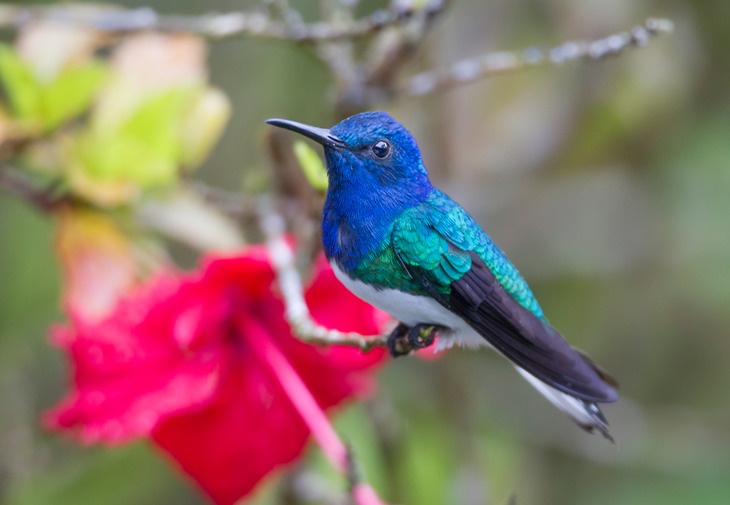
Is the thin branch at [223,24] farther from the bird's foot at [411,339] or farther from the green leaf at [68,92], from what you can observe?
the bird's foot at [411,339]

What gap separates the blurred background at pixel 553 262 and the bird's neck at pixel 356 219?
86cm

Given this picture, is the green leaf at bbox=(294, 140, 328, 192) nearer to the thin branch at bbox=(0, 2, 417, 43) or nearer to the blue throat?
the blue throat

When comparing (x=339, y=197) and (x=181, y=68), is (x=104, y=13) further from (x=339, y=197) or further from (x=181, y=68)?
(x=339, y=197)

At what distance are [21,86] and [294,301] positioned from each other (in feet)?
1.81

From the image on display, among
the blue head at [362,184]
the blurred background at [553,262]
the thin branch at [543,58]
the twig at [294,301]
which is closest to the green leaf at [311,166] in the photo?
the blue head at [362,184]

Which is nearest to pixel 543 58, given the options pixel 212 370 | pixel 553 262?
pixel 212 370

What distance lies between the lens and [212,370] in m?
1.15

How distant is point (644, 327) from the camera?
2398mm

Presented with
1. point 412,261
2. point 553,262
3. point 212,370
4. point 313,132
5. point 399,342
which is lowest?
point 553,262

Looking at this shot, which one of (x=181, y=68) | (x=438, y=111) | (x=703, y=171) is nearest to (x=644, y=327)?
(x=703, y=171)

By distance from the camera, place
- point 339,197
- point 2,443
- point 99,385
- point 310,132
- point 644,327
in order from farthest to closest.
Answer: point 644,327 < point 2,443 < point 99,385 < point 339,197 < point 310,132

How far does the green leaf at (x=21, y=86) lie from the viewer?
4.07 ft

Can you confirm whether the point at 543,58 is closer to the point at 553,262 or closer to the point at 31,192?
the point at 31,192

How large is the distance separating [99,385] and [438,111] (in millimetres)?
1103
